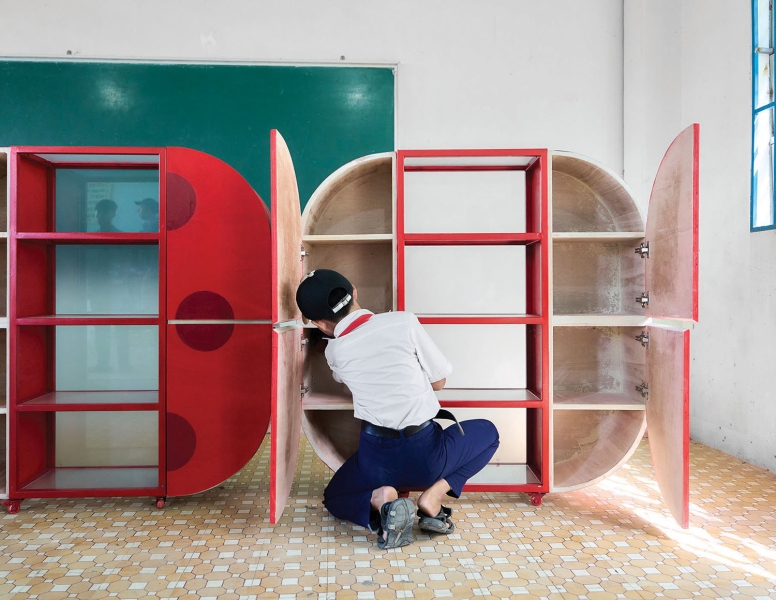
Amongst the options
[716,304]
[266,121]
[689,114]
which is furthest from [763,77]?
[266,121]

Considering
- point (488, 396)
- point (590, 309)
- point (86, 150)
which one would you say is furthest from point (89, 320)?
point (590, 309)

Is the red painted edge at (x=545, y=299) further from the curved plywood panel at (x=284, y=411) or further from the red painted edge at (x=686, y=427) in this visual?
the curved plywood panel at (x=284, y=411)

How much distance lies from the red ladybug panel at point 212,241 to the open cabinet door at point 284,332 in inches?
8.8

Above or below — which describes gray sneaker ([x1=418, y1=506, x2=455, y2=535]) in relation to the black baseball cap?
below

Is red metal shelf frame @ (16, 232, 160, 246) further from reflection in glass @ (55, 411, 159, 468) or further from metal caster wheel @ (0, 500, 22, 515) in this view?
metal caster wheel @ (0, 500, 22, 515)

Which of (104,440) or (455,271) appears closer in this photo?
(104,440)

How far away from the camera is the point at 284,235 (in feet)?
7.86

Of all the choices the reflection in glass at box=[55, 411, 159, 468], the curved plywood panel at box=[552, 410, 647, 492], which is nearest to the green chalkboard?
the reflection in glass at box=[55, 411, 159, 468]

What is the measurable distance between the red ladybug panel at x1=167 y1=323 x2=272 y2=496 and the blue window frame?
3.03 m

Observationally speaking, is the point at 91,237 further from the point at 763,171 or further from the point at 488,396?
the point at 763,171

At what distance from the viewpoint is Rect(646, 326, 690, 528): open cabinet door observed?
233 centimetres

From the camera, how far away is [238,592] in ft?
6.36

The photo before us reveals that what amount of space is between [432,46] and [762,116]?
2240mm

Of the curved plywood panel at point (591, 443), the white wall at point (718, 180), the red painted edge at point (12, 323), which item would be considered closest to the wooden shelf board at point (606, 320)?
the curved plywood panel at point (591, 443)
